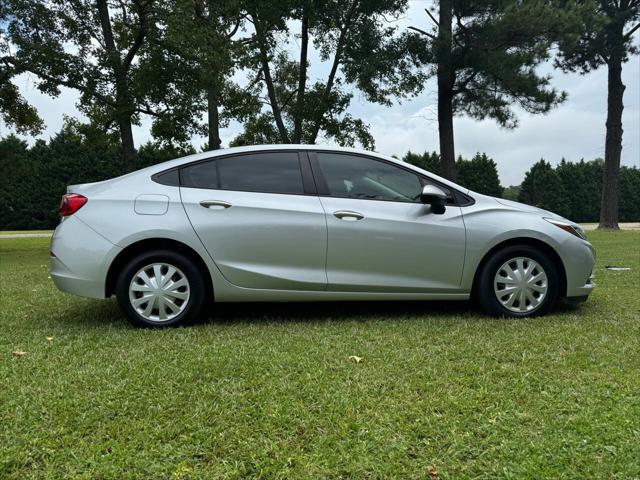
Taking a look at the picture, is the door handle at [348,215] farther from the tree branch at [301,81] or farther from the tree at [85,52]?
the tree branch at [301,81]

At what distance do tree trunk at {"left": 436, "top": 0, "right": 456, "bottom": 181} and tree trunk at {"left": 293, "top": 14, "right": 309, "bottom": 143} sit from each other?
13.6 feet

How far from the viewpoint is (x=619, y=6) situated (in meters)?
20.0

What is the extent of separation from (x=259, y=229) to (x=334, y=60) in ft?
44.0

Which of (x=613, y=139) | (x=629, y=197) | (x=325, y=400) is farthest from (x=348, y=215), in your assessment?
(x=629, y=197)

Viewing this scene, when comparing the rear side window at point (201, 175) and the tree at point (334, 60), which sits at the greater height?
the tree at point (334, 60)

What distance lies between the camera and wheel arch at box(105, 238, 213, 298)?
153 inches

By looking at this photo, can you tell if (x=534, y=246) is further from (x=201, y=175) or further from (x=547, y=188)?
(x=547, y=188)

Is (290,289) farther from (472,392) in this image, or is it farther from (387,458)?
(387,458)

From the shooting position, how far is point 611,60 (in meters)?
20.3

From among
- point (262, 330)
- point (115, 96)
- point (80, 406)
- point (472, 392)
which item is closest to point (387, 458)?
point (472, 392)

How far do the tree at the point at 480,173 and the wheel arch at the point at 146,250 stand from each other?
33.2 meters

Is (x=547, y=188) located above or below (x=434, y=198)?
above

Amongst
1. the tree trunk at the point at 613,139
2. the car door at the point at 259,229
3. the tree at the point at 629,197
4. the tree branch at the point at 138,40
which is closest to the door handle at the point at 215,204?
the car door at the point at 259,229

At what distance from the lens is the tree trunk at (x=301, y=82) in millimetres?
15680
